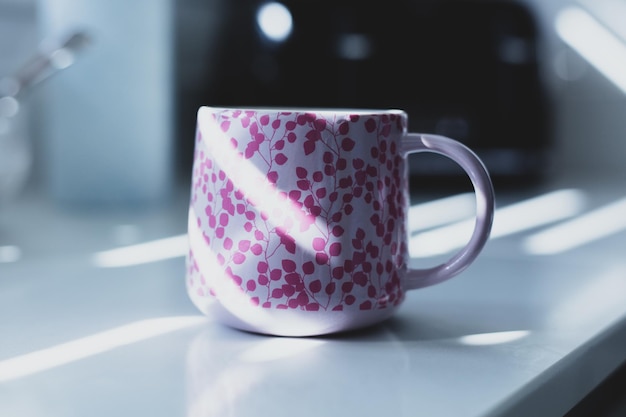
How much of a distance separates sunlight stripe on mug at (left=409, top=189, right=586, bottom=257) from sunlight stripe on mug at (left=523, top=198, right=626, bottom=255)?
0.02m

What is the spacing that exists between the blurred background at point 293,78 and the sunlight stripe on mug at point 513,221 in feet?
0.26

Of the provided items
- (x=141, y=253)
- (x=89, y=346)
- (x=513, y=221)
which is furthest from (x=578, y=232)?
(x=89, y=346)

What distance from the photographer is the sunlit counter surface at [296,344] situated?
0.34 metres

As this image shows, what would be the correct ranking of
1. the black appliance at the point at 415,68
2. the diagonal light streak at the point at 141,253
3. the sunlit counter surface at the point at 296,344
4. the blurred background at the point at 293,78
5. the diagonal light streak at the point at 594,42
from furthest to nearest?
the diagonal light streak at the point at 594,42
the black appliance at the point at 415,68
the blurred background at the point at 293,78
the diagonal light streak at the point at 141,253
the sunlit counter surface at the point at 296,344

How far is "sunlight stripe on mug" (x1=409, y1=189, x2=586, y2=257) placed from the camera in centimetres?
70

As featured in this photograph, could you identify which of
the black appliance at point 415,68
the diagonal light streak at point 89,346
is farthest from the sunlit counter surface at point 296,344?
the black appliance at point 415,68

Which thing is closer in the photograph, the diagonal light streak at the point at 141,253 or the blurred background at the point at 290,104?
the blurred background at the point at 290,104

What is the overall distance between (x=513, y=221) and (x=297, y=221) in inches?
18.9

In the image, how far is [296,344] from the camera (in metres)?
0.41

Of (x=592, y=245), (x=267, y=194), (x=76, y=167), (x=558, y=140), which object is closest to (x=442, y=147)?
(x=267, y=194)

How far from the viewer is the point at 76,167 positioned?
32.9 inches

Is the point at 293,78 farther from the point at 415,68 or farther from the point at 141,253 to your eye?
the point at 141,253

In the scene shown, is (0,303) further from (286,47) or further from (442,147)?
(286,47)

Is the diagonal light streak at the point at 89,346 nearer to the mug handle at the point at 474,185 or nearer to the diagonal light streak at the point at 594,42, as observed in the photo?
the mug handle at the point at 474,185
